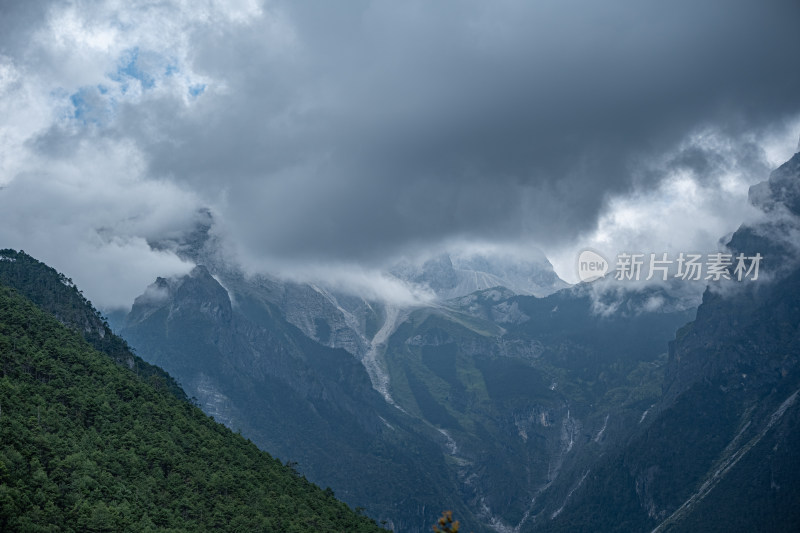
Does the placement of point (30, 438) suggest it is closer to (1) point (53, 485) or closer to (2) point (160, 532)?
(1) point (53, 485)

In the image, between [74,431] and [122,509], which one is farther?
[74,431]

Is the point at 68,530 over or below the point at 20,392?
below

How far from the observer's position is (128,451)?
7864 inches

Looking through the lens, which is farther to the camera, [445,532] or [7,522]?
[7,522]

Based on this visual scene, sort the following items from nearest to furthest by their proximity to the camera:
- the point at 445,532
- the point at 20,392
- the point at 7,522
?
the point at 445,532 → the point at 7,522 → the point at 20,392

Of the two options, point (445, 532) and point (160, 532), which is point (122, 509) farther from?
point (445, 532)

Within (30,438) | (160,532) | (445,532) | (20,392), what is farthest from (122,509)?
(445,532)

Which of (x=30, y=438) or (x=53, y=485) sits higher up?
(x=30, y=438)

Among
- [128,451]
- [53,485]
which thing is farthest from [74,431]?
[53,485]

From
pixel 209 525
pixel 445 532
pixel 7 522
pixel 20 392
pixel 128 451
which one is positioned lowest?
pixel 445 532

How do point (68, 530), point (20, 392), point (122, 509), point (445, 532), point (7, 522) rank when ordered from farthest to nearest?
point (20, 392) < point (122, 509) < point (68, 530) < point (7, 522) < point (445, 532)

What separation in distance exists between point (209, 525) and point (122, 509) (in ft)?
113

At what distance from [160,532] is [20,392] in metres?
55.3

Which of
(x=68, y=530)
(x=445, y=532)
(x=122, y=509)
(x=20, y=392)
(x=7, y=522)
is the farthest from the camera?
(x=20, y=392)
